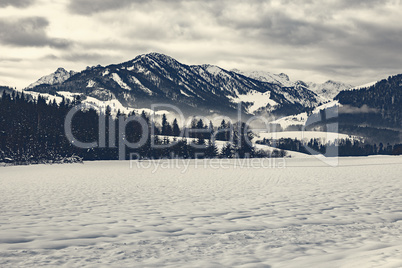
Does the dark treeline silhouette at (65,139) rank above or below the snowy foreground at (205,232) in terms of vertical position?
above

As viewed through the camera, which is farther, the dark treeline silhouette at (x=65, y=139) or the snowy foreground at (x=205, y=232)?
the dark treeline silhouette at (x=65, y=139)

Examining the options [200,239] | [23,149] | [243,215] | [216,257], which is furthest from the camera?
[23,149]

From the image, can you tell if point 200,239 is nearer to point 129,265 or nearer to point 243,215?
point 129,265

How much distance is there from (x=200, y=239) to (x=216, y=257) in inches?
64.1

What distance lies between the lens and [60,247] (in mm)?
8180

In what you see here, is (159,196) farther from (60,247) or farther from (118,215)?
(60,247)

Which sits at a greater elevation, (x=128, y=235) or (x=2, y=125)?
(x=2, y=125)

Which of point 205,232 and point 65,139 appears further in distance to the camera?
point 65,139

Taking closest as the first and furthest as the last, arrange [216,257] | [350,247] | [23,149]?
[216,257] → [350,247] → [23,149]

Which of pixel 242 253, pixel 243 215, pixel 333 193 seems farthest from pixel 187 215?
pixel 333 193

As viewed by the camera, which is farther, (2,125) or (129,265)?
(2,125)

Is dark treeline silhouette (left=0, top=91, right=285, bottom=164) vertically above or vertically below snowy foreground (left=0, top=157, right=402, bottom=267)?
above

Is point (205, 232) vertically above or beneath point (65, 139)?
beneath

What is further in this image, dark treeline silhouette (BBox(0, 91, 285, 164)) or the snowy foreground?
dark treeline silhouette (BBox(0, 91, 285, 164))
